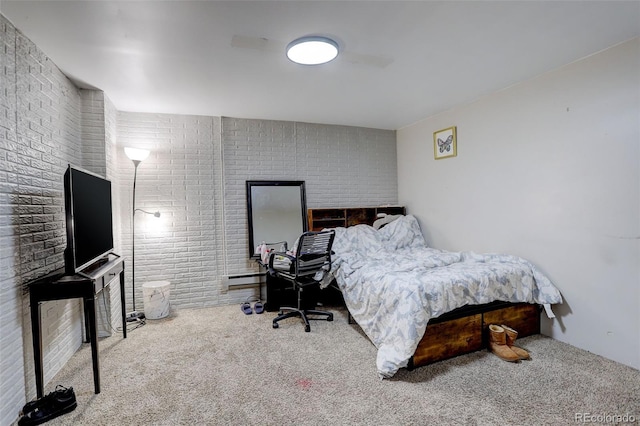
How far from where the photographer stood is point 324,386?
2.14 meters

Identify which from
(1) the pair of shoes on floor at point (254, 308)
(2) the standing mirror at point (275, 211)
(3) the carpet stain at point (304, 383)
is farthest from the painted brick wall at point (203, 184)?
(3) the carpet stain at point (304, 383)

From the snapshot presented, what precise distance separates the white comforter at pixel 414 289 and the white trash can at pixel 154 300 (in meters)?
1.90

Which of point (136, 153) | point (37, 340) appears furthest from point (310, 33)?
point (37, 340)

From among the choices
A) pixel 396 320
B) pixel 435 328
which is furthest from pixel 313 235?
pixel 435 328

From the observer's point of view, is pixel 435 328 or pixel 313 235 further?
pixel 313 235

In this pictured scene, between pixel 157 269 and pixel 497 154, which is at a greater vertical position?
pixel 497 154

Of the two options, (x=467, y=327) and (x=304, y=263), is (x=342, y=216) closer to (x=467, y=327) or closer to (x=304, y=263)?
(x=304, y=263)

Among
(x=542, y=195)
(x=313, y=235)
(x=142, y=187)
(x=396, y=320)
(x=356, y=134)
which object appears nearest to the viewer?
(x=396, y=320)

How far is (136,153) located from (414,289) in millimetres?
3038

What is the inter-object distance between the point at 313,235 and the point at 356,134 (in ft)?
7.08

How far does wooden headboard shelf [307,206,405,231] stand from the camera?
4293 mm

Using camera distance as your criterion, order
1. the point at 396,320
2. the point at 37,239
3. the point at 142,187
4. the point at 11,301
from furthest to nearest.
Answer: the point at 142,187, the point at 396,320, the point at 37,239, the point at 11,301

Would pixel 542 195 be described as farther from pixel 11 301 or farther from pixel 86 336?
pixel 86 336

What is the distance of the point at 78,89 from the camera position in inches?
116
